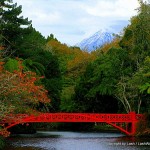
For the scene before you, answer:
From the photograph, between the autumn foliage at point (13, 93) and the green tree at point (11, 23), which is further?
the green tree at point (11, 23)

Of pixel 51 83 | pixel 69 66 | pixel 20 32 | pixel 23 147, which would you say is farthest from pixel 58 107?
pixel 23 147

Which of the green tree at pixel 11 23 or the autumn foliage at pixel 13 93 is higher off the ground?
the green tree at pixel 11 23

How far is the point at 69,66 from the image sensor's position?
72.5 metres

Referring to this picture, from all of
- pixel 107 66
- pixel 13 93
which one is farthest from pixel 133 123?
pixel 13 93

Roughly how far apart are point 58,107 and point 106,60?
1409 centimetres

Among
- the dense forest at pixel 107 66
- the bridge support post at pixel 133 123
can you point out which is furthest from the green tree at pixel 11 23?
the bridge support post at pixel 133 123

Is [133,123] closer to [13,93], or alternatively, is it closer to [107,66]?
[107,66]

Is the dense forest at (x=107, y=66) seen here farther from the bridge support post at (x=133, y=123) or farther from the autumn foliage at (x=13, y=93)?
the autumn foliage at (x=13, y=93)

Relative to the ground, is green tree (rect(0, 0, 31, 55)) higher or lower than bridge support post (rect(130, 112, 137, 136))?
higher

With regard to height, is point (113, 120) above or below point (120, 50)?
below

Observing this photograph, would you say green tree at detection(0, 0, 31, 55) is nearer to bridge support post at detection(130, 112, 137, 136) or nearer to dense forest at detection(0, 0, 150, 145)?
dense forest at detection(0, 0, 150, 145)

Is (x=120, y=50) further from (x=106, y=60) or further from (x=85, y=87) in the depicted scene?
(x=85, y=87)

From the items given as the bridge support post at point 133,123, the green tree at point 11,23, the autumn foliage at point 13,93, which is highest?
the green tree at point 11,23

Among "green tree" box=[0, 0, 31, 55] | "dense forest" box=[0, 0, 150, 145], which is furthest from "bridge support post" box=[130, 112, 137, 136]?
"green tree" box=[0, 0, 31, 55]
